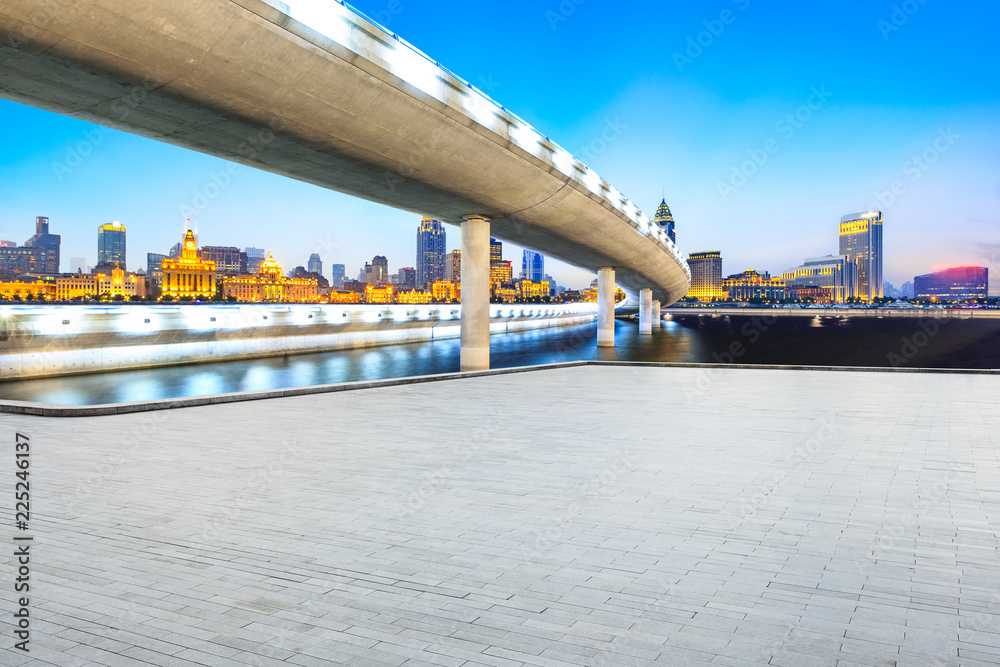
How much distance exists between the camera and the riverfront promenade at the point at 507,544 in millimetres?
3471

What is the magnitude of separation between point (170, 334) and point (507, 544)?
102ft

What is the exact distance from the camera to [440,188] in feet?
70.5

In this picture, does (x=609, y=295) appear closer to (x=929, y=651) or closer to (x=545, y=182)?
(x=545, y=182)

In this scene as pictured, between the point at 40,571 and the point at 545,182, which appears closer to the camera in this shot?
the point at 40,571

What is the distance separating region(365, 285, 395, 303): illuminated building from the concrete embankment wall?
415 ft

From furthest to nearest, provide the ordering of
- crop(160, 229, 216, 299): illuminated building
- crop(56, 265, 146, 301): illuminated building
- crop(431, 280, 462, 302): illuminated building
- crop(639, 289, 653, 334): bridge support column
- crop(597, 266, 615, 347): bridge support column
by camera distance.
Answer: crop(431, 280, 462, 302): illuminated building
crop(56, 265, 146, 301): illuminated building
crop(160, 229, 216, 299): illuminated building
crop(639, 289, 653, 334): bridge support column
crop(597, 266, 615, 347): bridge support column

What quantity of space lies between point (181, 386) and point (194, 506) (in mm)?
19405

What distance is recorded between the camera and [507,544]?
197 inches

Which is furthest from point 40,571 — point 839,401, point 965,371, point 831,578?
point 965,371

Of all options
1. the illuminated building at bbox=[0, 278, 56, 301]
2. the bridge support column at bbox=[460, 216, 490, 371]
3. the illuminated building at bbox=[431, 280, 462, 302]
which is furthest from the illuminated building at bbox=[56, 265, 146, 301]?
the bridge support column at bbox=[460, 216, 490, 371]

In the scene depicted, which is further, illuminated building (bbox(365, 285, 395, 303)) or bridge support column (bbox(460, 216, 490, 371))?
illuminated building (bbox(365, 285, 395, 303))

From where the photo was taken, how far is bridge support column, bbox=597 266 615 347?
46.8 m

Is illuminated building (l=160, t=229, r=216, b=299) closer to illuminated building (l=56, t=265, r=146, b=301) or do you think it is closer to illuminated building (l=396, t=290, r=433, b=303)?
illuminated building (l=56, t=265, r=146, b=301)

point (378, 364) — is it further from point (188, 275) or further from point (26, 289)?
point (188, 275)
